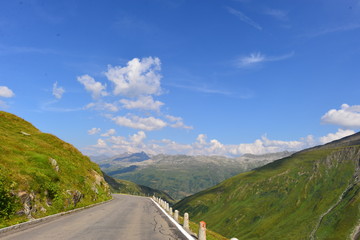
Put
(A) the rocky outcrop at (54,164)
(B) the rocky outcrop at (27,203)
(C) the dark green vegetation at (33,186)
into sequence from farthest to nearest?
(A) the rocky outcrop at (54,164) < (B) the rocky outcrop at (27,203) < (C) the dark green vegetation at (33,186)

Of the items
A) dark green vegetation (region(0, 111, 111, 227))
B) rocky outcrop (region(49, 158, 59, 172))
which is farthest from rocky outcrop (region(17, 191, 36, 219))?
rocky outcrop (region(49, 158, 59, 172))

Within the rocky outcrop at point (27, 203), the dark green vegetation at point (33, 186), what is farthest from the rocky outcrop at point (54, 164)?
the rocky outcrop at point (27, 203)

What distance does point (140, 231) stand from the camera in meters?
17.2

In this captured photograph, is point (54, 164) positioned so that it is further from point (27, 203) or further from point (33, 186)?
point (27, 203)

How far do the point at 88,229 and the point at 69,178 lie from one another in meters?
19.7

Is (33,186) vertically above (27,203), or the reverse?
(33,186)

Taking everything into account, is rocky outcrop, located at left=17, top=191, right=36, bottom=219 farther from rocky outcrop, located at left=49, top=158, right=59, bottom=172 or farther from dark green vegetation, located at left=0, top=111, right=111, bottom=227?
rocky outcrop, located at left=49, top=158, right=59, bottom=172

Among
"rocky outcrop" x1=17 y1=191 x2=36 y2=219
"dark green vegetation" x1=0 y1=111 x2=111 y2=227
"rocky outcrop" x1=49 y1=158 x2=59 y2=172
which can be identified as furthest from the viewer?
"rocky outcrop" x1=49 y1=158 x2=59 y2=172

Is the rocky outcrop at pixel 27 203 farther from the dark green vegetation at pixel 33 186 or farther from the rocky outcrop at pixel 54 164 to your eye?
the rocky outcrop at pixel 54 164

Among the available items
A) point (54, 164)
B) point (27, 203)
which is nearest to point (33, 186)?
point (27, 203)

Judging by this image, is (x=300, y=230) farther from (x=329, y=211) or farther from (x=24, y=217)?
(x=24, y=217)

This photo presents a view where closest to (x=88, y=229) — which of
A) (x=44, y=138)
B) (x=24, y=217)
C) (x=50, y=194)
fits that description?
(x=24, y=217)

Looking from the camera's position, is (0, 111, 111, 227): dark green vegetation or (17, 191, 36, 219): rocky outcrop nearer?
(0, 111, 111, 227): dark green vegetation

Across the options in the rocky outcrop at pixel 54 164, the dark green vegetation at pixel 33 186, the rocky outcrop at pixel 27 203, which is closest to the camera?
the dark green vegetation at pixel 33 186
